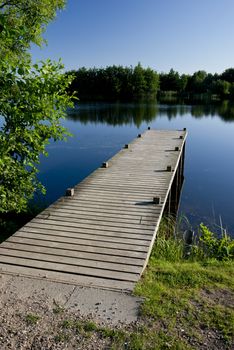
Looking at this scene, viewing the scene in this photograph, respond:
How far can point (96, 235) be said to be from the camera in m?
6.33

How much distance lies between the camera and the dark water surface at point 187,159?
14117 millimetres

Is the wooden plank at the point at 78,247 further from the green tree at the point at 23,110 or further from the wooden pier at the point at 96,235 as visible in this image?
the green tree at the point at 23,110

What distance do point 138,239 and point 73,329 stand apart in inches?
105

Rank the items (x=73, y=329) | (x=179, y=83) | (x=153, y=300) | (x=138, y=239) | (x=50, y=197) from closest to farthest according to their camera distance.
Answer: (x=73, y=329) → (x=153, y=300) → (x=138, y=239) → (x=50, y=197) → (x=179, y=83)

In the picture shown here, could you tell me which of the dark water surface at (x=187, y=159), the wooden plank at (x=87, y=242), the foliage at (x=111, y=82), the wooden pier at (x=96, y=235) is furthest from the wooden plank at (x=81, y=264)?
the foliage at (x=111, y=82)

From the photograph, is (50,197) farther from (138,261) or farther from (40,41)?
(138,261)

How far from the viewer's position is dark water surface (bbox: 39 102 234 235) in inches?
556

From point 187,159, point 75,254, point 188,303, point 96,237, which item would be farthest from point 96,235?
point 187,159

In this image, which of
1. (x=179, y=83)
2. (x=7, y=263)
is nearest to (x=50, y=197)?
(x=7, y=263)

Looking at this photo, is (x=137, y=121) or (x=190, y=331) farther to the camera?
(x=137, y=121)

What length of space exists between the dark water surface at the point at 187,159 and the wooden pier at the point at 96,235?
Answer: 4010 millimetres

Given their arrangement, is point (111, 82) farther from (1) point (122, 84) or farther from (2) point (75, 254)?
(2) point (75, 254)

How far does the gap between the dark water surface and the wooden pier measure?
13.2 ft

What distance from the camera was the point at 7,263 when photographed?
527 cm
